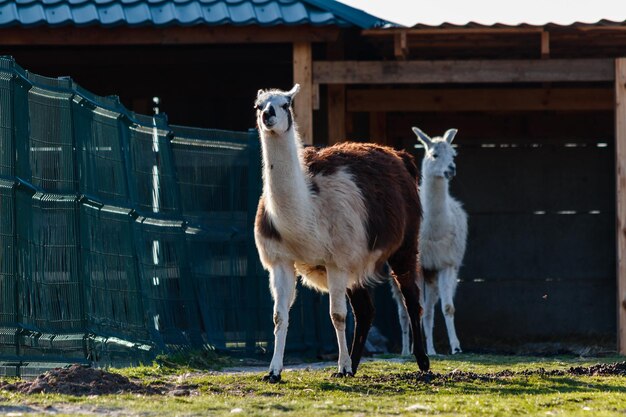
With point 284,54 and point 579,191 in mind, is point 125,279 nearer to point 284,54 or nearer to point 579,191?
point 284,54

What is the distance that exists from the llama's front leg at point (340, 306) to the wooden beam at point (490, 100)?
6.89 m

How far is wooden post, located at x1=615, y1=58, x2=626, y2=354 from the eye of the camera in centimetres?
1252

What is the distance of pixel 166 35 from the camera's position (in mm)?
13234

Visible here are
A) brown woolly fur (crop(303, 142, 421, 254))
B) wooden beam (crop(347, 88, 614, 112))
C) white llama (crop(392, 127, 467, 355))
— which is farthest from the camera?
wooden beam (crop(347, 88, 614, 112))

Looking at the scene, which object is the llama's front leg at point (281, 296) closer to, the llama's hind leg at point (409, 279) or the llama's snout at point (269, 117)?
the llama's snout at point (269, 117)

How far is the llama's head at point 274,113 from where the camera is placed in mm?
8422

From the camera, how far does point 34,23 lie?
1300 centimetres

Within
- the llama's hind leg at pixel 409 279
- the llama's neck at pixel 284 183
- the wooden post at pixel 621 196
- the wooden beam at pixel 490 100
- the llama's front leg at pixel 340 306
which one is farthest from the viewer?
the wooden beam at pixel 490 100

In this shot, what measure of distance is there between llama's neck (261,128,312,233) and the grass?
1.05 m

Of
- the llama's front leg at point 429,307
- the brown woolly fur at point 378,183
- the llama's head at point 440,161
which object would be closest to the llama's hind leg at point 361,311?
the brown woolly fur at point 378,183

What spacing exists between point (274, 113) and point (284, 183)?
0.45 metres

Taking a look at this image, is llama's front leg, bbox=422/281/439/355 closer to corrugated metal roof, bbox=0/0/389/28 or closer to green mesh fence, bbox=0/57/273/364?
green mesh fence, bbox=0/57/273/364

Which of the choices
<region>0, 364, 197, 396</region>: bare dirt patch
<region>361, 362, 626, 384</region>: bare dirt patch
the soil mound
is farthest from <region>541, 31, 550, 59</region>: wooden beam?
the soil mound

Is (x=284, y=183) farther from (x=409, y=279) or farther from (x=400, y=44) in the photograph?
(x=400, y=44)
